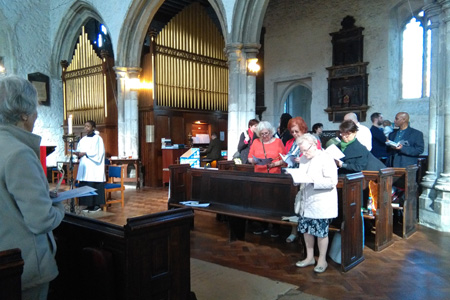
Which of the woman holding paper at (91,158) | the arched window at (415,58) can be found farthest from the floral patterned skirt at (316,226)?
the arched window at (415,58)

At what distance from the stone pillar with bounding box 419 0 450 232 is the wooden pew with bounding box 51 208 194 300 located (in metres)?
4.32

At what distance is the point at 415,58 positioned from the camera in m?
9.32

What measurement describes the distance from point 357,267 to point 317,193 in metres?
0.95

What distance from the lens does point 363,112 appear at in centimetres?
969

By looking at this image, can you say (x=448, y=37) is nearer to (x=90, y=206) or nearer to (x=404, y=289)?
(x=404, y=289)

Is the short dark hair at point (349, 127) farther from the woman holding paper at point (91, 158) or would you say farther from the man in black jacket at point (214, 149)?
the man in black jacket at point (214, 149)

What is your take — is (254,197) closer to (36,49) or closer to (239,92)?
(239,92)

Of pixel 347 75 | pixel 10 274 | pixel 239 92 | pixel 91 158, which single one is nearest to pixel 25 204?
pixel 10 274

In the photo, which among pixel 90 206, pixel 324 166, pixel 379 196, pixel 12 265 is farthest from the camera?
pixel 90 206

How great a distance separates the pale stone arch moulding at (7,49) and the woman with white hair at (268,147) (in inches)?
364

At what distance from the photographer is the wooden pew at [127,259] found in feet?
5.82

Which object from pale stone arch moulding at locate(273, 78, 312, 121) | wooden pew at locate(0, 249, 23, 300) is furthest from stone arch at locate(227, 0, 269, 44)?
wooden pew at locate(0, 249, 23, 300)

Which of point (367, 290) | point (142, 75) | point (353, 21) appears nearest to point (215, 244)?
point (367, 290)

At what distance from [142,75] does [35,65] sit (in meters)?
4.01
